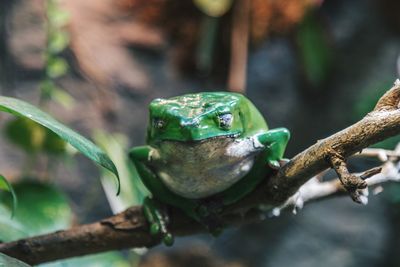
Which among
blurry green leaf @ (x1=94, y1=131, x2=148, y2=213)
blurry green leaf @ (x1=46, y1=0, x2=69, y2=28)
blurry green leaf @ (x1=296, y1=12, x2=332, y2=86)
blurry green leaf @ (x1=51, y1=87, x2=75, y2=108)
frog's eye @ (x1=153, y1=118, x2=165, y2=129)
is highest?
frog's eye @ (x1=153, y1=118, x2=165, y2=129)

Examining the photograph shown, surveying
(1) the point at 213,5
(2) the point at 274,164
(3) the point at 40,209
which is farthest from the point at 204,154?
(1) the point at 213,5

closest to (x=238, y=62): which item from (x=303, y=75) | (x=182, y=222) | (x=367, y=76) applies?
(x=303, y=75)

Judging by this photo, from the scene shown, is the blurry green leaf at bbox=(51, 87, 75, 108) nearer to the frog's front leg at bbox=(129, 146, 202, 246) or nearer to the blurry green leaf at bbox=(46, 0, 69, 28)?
the blurry green leaf at bbox=(46, 0, 69, 28)

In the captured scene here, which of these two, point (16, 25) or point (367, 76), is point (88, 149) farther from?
point (367, 76)

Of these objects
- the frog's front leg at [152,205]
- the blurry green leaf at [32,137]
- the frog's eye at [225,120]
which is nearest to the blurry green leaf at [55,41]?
the blurry green leaf at [32,137]

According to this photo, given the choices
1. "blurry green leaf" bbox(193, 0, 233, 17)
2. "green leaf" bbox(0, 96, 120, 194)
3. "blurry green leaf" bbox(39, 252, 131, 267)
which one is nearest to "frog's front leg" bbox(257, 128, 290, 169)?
"green leaf" bbox(0, 96, 120, 194)
